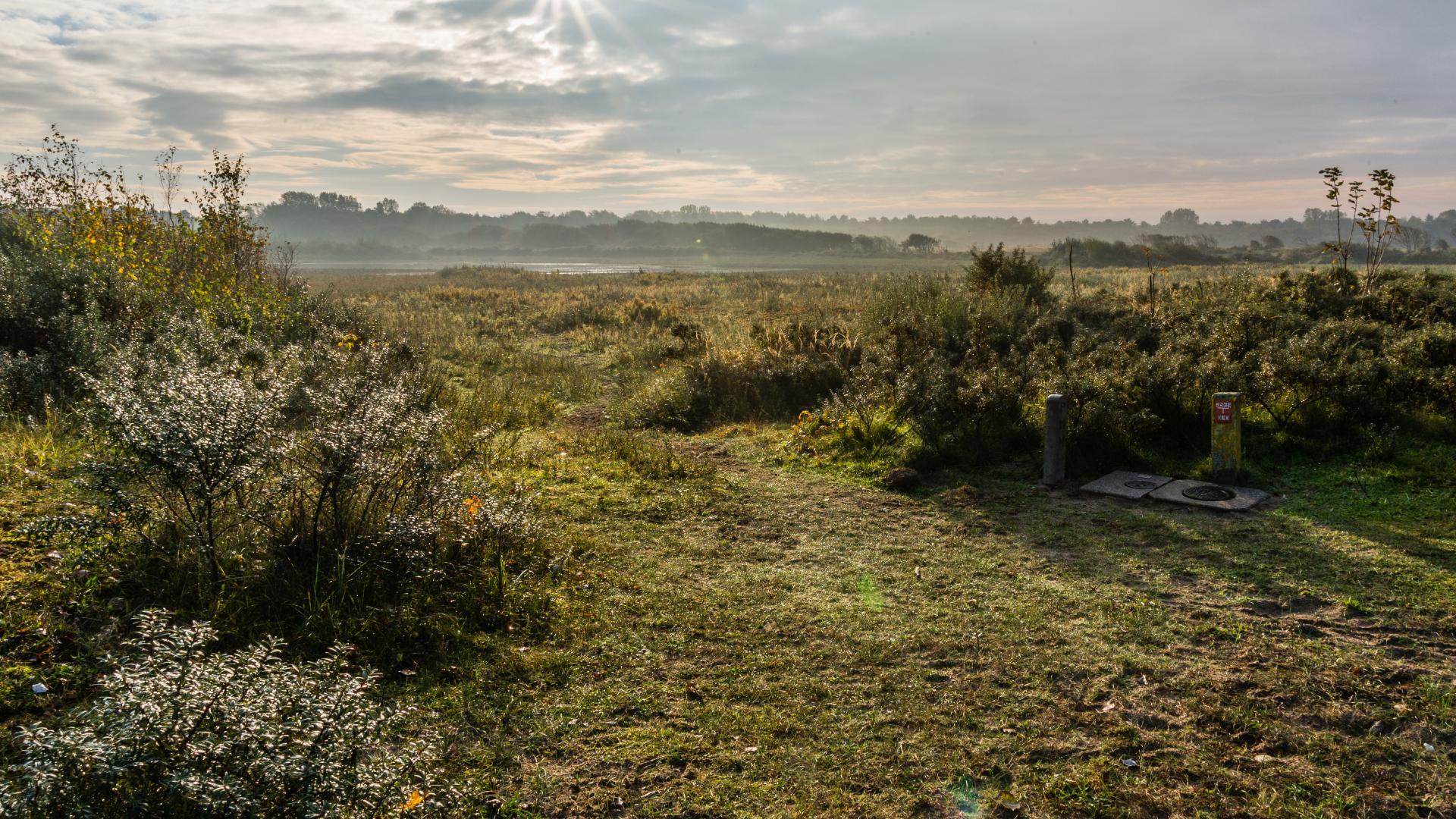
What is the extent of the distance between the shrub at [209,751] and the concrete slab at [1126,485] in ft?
22.0

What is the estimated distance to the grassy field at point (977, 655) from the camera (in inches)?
135

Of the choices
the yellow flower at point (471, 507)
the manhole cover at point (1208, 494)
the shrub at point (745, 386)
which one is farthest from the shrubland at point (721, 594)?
the shrub at point (745, 386)

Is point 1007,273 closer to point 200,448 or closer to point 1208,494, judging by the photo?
point 1208,494

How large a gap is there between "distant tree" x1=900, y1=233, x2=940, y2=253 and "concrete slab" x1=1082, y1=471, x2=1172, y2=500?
391 feet

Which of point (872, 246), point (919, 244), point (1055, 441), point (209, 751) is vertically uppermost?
point (872, 246)

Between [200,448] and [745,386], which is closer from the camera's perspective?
[200,448]

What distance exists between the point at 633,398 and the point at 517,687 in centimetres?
873

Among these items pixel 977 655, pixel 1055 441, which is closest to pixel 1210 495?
pixel 1055 441

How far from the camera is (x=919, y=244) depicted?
127 metres

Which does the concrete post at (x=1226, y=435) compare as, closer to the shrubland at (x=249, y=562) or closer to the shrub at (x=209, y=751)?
the shrubland at (x=249, y=562)

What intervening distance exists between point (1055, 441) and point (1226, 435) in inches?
61.2

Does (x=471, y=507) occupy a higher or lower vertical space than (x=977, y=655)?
higher

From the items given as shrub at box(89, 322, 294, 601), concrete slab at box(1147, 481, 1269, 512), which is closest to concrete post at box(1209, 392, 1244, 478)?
concrete slab at box(1147, 481, 1269, 512)

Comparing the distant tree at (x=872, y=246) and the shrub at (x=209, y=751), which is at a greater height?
the distant tree at (x=872, y=246)
